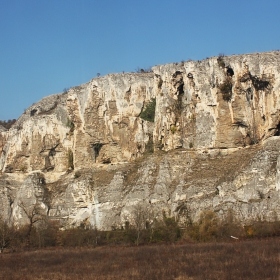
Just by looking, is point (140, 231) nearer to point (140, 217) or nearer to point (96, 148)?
point (140, 217)

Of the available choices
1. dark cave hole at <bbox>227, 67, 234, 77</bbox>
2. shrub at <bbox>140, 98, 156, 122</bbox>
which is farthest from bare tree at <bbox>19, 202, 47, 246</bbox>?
dark cave hole at <bbox>227, 67, 234, 77</bbox>

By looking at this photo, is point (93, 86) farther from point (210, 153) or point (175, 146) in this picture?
point (210, 153)

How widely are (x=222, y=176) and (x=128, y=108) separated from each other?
53.3 feet

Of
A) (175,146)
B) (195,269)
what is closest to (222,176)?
(175,146)

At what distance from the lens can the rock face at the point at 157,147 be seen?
50969 millimetres

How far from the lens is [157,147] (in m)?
60.8

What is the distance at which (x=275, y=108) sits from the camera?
52.3 meters

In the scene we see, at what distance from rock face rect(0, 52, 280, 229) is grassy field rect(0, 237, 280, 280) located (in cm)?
1178

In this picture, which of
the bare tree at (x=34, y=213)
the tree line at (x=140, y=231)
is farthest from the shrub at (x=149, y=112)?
A: the bare tree at (x=34, y=213)

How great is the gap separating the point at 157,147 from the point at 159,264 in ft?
102

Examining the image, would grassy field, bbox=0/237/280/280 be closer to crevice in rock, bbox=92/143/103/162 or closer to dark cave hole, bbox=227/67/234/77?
dark cave hole, bbox=227/67/234/77

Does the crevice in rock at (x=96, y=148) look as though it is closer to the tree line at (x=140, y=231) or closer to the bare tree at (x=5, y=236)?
the tree line at (x=140, y=231)

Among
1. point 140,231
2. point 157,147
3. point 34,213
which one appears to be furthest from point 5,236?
point 157,147

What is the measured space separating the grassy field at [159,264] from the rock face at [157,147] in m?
11.8
